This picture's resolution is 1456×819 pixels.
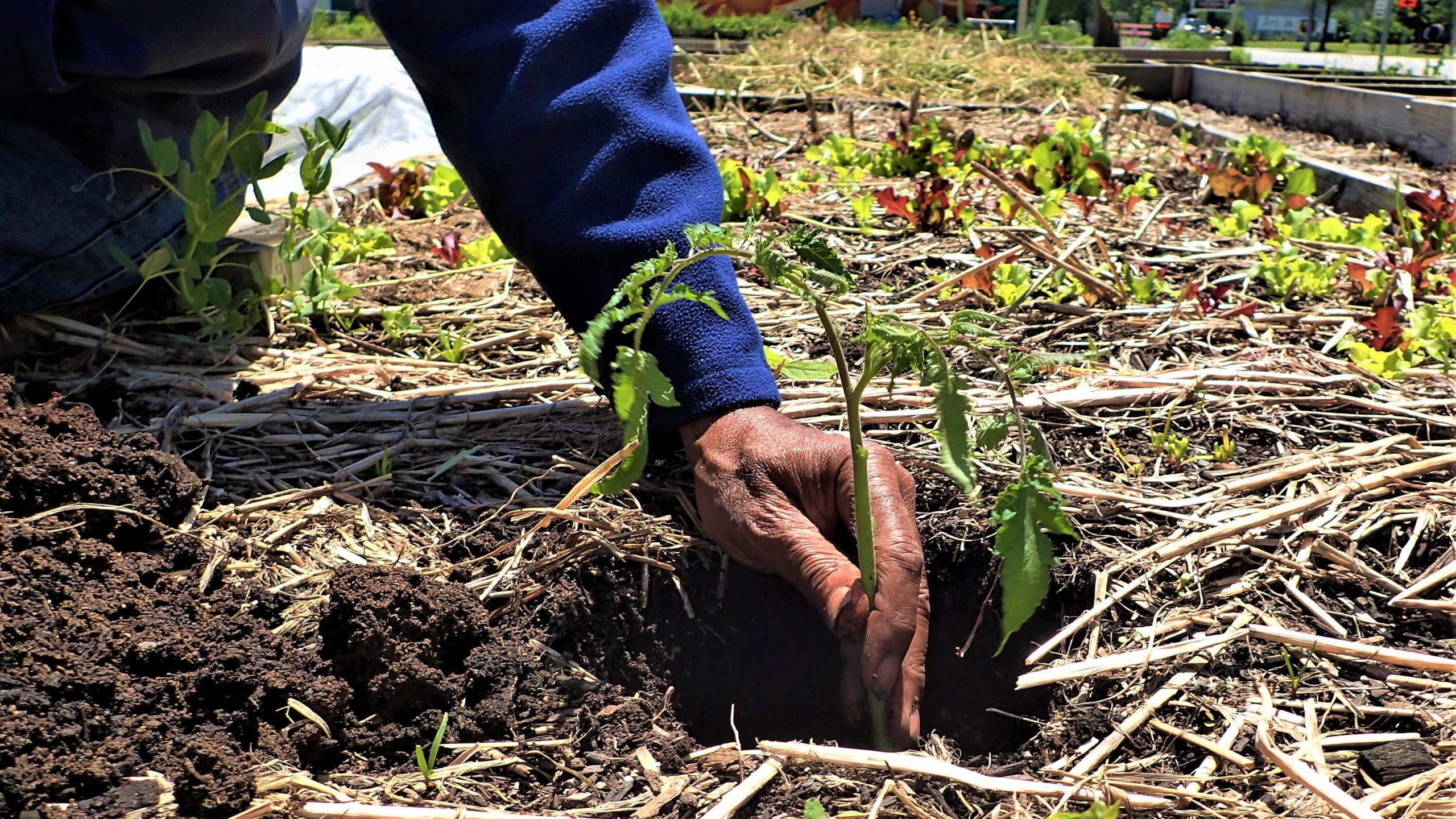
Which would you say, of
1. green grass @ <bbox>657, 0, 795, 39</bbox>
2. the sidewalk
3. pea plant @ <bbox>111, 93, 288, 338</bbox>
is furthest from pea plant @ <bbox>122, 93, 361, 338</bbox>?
the sidewalk

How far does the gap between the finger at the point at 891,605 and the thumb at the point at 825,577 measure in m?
0.03

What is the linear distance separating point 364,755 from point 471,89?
114 cm

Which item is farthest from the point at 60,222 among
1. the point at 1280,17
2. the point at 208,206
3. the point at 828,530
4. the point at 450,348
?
the point at 1280,17

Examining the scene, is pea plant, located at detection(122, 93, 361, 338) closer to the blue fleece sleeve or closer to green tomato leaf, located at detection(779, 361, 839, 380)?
the blue fleece sleeve

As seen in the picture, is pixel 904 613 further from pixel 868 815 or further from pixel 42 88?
pixel 42 88

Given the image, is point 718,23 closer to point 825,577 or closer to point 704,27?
point 704,27

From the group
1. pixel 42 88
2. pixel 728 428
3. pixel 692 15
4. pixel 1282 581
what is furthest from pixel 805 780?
pixel 692 15

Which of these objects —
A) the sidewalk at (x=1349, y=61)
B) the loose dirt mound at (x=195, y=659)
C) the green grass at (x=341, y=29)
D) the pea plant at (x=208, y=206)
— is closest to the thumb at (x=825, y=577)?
the loose dirt mound at (x=195, y=659)

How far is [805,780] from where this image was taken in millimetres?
1475

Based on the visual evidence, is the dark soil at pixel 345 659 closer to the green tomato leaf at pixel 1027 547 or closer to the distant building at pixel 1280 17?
the green tomato leaf at pixel 1027 547

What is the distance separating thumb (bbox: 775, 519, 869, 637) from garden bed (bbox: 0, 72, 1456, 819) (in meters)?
0.17

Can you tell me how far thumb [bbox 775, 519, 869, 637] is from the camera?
1.60m

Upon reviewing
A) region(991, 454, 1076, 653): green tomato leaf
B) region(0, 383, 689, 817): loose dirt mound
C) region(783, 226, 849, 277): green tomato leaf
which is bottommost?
region(0, 383, 689, 817): loose dirt mound

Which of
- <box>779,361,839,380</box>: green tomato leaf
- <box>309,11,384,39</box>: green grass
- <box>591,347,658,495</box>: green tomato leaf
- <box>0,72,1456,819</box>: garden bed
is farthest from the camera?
<box>309,11,384,39</box>: green grass
